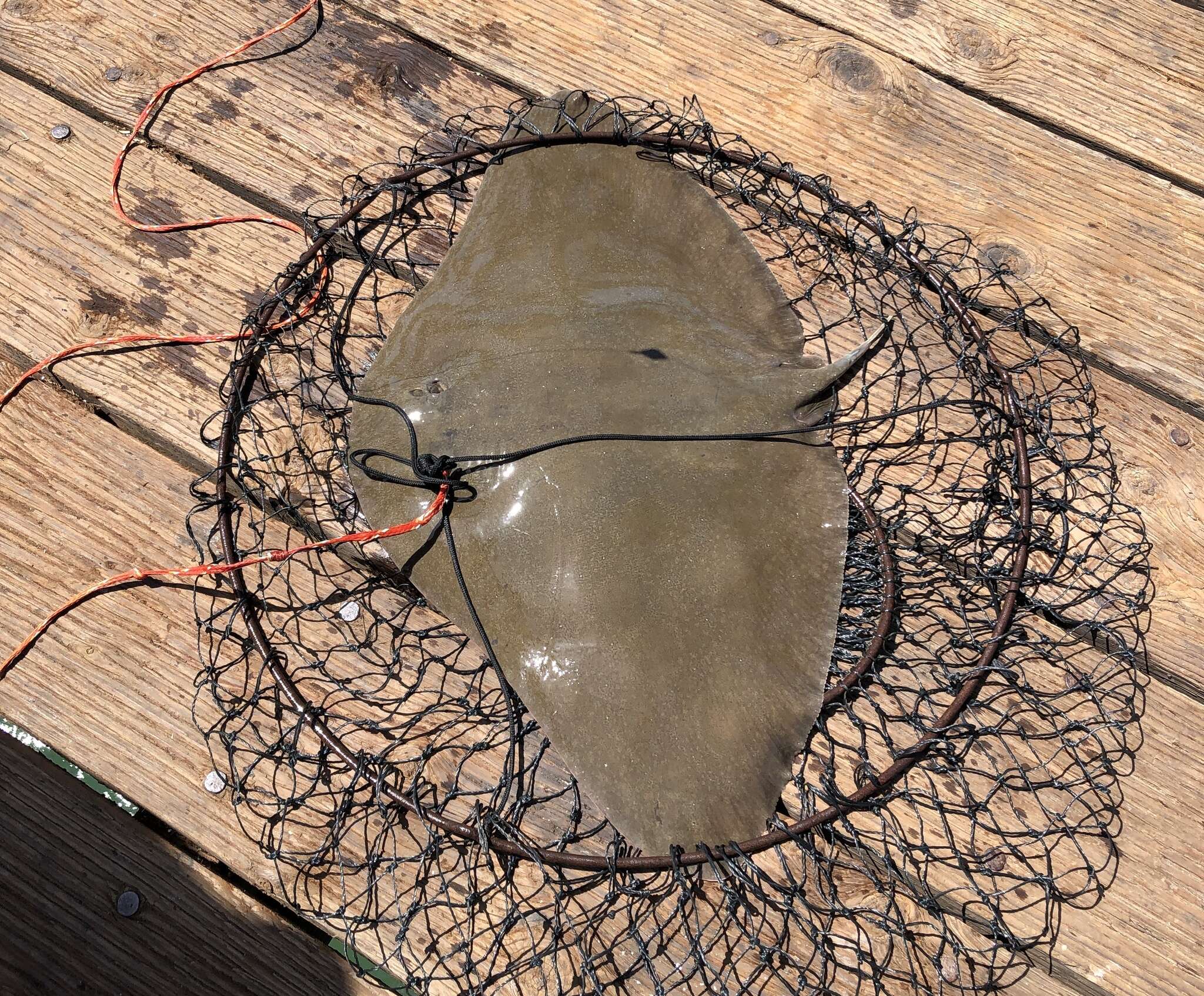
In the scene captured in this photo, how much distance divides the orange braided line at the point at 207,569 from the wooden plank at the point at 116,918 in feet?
0.83

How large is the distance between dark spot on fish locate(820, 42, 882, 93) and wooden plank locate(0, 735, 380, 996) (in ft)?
8.75

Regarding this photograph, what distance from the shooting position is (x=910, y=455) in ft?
7.84

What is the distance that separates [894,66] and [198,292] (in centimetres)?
208

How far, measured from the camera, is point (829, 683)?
2.18 metres

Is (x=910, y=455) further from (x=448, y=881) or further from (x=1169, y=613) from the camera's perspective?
(x=448, y=881)

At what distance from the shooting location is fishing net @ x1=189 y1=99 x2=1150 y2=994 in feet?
6.77

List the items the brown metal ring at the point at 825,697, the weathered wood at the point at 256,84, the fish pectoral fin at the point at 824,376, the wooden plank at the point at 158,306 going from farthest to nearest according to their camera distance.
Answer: the weathered wood at the point at 256,84, the wooden plank at the point at 158,306, the fish pectoral fin at the point at 824,376, the brown metal ring at the point at 825,697

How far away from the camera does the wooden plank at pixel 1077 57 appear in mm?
2658

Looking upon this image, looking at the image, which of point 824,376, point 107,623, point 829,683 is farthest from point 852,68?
point 107,623

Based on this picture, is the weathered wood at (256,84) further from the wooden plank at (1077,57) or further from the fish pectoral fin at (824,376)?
the fish pectoral fin at (824,376)

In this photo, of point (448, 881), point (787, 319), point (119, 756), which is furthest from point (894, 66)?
point (119, 756)

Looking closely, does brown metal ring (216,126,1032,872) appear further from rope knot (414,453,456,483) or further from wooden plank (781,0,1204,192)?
wooden plank (781,0,1204,192)

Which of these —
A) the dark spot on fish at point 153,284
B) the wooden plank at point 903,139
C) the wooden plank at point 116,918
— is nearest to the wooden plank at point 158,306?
the dark spot on fish at point 153,284

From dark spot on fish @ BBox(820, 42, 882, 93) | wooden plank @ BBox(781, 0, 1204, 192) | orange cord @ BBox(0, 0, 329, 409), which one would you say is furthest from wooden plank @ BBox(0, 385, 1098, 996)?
wooden plank @ BBox(781, 0, 1204, 192)
